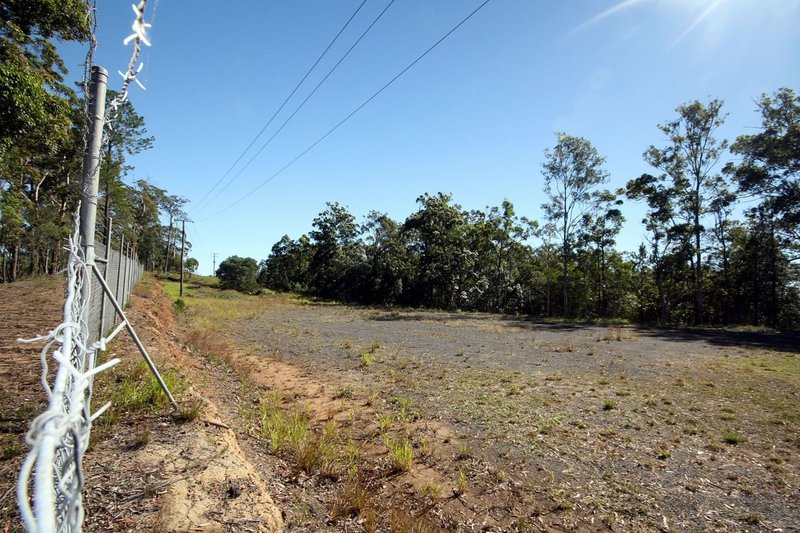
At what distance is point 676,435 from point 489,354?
6560 millimetres

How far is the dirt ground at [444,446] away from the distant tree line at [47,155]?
1.89 metres

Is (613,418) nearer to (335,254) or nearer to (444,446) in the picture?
(444,446)

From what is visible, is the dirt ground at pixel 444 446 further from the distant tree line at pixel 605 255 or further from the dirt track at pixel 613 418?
the distant tree line at pixel 605 255

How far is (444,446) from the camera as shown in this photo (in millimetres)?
5469

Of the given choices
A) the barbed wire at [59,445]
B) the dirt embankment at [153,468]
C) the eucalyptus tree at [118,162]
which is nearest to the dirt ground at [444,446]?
the dirt embankment at [153,468]

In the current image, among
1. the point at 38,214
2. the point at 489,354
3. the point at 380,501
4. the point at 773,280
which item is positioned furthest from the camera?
the point at 773,280

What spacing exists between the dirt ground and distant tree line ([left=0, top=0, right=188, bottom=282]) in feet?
6.21

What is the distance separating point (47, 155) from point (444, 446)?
27.6 m

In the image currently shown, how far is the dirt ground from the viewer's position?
319cm

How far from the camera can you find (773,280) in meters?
27.8

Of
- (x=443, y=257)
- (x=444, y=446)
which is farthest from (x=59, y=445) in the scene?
(x=443, y=257)

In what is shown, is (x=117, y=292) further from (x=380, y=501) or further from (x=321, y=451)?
(x=380, y=501)

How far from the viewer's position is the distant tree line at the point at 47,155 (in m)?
8.59

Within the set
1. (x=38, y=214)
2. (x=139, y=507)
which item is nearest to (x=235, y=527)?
(x=139, y=507)
